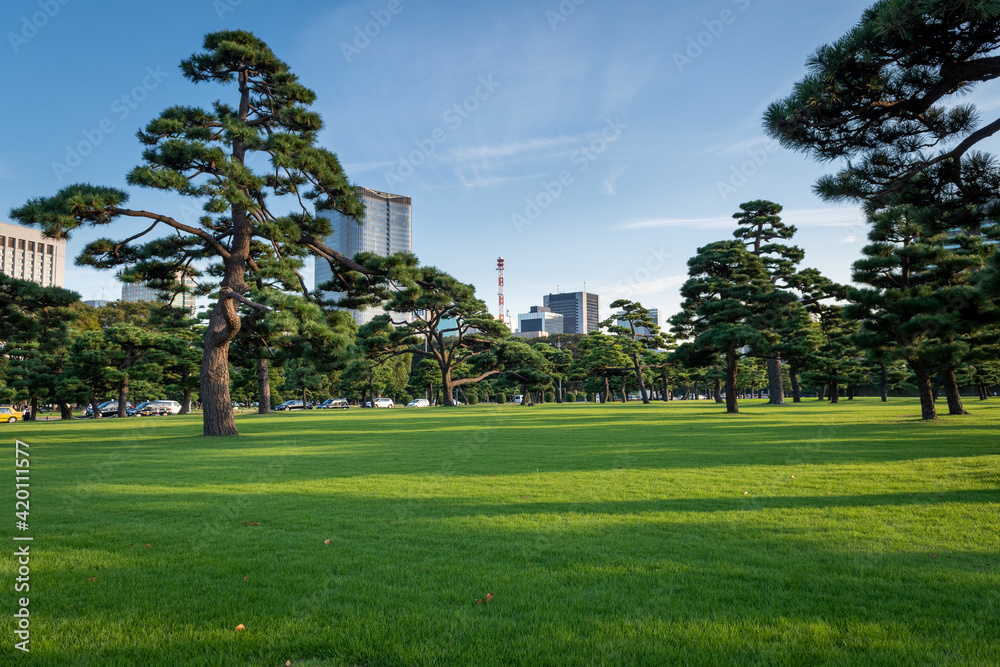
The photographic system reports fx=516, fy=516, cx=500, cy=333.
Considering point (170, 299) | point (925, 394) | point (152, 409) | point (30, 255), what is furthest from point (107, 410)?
point (925, 394)

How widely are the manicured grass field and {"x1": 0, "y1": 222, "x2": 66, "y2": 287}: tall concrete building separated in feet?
127

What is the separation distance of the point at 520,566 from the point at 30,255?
226 ft

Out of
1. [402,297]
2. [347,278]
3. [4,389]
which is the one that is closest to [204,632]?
[402,297]

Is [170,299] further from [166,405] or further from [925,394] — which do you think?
[166,405]

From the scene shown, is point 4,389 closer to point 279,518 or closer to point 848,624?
point 279,518

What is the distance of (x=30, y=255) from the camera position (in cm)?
5225

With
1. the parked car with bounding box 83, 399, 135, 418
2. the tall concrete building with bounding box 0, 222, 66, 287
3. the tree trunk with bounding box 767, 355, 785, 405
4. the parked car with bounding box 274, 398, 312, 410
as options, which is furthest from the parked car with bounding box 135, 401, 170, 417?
the tree trunk with bounding box 767, 355, 785, 405

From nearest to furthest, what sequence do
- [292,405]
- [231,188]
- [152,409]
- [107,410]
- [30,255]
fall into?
[231,188]
[107,410]
[152,409]
[30,255]
[292,405]

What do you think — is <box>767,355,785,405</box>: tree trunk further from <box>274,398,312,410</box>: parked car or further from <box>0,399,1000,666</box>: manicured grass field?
<box>274,398,312,410</box>: parked car

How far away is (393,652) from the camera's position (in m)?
2.51

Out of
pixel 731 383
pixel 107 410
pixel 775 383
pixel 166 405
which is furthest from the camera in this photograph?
pixel 166 405

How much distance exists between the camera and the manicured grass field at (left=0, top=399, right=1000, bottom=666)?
2.58 m

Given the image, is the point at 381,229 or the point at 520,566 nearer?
the point at 520,566

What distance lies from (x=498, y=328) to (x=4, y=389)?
28.0 meters
